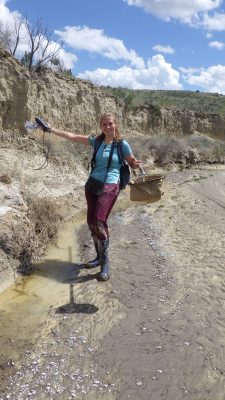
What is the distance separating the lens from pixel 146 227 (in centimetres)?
938

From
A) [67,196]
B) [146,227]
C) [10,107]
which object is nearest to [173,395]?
[146,227]

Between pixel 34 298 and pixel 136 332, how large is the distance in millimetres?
1508

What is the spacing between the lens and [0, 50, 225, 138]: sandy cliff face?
1388cm

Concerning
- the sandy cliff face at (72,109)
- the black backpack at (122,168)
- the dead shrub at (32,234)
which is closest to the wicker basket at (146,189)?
the black backpack at (122,168)

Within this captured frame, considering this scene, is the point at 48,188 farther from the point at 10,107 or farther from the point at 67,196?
the point at 10,107

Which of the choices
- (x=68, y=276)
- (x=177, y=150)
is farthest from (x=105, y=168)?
(x=177, y=150)

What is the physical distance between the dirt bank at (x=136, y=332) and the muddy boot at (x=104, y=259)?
0.34 feet

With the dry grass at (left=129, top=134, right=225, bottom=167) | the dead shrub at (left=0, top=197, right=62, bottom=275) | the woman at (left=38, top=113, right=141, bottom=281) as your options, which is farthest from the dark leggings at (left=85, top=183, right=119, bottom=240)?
the dry grass at (left=129, top=134, right=225, bottom=167)

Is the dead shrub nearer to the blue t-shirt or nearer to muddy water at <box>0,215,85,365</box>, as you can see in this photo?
muddy water at <box>0,215,85,365</box>

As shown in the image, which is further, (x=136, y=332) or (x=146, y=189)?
(x=146, y=189)

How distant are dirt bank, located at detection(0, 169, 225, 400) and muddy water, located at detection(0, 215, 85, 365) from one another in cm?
7

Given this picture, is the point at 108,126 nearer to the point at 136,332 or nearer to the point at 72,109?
the point at 136,332

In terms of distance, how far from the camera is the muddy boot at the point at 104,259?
5.98 metres

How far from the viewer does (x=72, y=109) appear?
18938 millimetres
